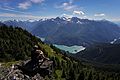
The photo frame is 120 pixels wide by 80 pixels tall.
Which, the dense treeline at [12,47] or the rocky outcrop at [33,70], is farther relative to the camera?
the dense treeline at [12,47]

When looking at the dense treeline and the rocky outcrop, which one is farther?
the dense treeline

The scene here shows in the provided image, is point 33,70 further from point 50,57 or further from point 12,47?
point 12,47

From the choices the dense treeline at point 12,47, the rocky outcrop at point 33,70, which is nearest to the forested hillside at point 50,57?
the dense treeline at point 12,47

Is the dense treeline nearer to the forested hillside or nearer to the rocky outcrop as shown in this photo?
the forested hillside


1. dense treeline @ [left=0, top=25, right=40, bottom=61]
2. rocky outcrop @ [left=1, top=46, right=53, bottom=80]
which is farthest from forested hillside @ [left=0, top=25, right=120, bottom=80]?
rocky outcrop @ [left=1, top=46, right=53, bottom=80]

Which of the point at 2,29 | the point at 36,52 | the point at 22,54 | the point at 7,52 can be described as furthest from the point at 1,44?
the point at 36,52

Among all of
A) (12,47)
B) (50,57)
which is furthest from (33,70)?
(12,47)

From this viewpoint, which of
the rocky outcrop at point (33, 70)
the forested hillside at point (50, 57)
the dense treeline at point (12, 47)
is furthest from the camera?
the dense treeline at point (12, 47)

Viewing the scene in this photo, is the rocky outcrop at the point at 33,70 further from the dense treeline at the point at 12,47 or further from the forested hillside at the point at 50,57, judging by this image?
the dense treeline at the point at 12,47

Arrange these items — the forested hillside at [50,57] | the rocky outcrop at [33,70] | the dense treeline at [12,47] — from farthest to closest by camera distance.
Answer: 1. the dense treeline at [12,47]
2. the forested hillside at [50,57]
3. the rocky outcrop at [33,70]

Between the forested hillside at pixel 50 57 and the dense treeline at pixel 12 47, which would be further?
the dense treeline at pixel 12 47

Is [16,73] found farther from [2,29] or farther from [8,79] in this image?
[2,29]
